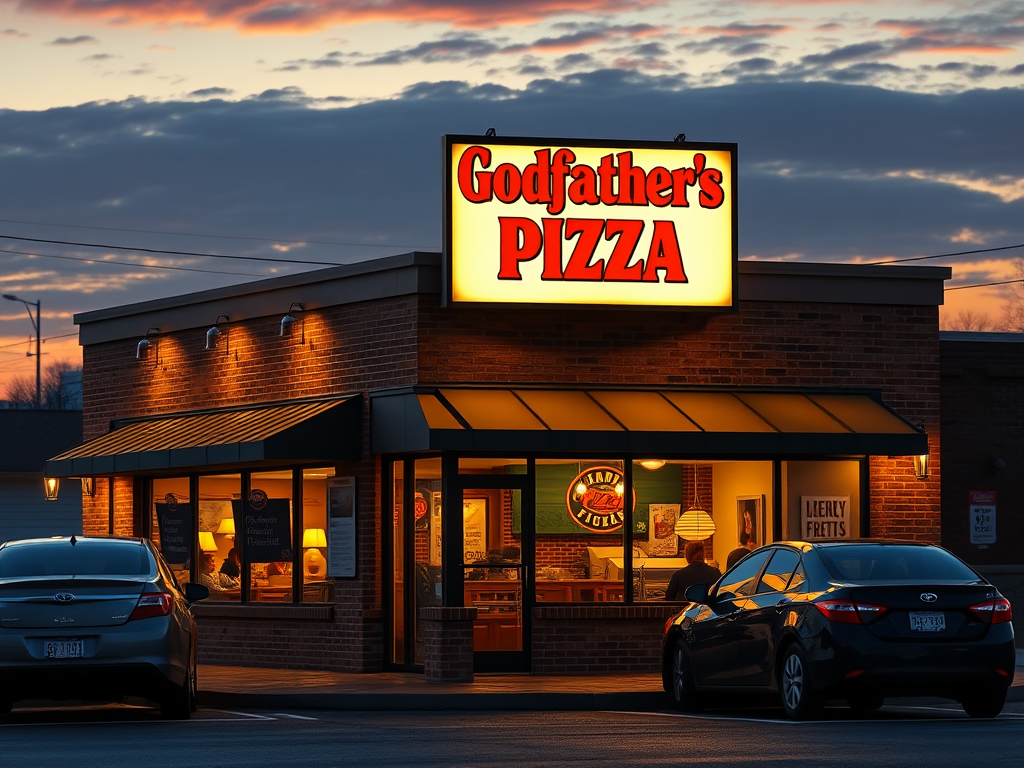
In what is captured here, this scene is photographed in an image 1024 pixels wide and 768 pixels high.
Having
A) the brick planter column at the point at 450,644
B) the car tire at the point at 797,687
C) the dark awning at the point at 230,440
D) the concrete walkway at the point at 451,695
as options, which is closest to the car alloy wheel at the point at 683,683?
the concrete walkway at the point at 451,695

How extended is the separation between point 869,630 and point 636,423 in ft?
21.8

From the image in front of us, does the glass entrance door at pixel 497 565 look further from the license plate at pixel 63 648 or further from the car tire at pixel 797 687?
the license plate at pixel 63 648

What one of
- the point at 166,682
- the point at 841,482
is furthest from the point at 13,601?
the point at 841,482

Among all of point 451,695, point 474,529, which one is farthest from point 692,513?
point 451,695

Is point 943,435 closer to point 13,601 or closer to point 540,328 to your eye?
point 540,328

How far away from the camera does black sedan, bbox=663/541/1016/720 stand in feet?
43.9

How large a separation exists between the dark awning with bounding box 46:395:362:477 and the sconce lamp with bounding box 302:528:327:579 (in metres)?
1.02

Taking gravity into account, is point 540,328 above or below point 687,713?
above

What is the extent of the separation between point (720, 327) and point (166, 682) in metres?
9.28

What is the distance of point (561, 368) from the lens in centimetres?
2041

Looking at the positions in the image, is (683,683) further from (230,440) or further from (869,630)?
(230,440)

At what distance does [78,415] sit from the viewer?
1849 inches

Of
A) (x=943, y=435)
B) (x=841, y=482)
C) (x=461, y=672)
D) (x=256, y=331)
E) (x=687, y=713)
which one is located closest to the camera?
(x=687, y=713)

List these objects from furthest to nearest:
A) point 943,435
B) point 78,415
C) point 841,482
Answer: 1. point 78,415
2. point 943,435
3. point 841,482
